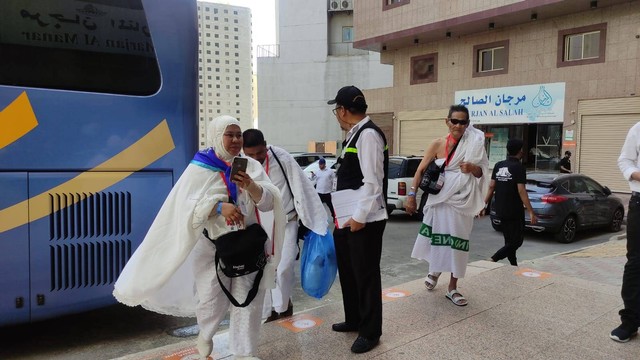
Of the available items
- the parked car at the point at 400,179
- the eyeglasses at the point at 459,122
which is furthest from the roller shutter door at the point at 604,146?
the eyeglasses at the point at 459,122

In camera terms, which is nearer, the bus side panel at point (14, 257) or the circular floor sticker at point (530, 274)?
the bus side panel at point (14, 257)

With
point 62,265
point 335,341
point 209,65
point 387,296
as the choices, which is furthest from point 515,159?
point 209,65

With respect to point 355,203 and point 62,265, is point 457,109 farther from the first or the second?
point 62,265

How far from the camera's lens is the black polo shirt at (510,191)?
602 centimetres

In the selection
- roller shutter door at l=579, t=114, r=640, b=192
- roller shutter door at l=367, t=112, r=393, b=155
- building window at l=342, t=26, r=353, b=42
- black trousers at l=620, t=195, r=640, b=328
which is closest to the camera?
black trousers at l=620, t=195, r=640, b=328

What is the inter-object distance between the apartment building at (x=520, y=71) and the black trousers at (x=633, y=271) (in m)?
15.1

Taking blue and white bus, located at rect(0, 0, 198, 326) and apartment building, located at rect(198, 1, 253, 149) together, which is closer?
blue and white bus, located at rect(0, 0, 198, 326)

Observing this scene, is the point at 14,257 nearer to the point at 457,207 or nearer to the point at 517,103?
the point at 457,207

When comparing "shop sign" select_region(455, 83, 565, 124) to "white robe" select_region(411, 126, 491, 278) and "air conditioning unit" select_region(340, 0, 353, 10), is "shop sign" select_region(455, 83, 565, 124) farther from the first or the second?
"air conditioning unit" select_region(340, 0, 353, 10)

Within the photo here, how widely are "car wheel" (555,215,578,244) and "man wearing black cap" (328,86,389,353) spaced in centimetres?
797

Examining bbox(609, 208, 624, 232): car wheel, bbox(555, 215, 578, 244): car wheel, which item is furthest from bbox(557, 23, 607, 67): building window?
bbox(555, 215, 578, 244): car wheel

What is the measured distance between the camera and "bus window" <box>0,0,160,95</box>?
12.9 feet

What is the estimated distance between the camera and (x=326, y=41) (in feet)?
119

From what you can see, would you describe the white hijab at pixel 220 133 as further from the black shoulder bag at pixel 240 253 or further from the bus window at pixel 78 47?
the bus window at pixel 78 47
